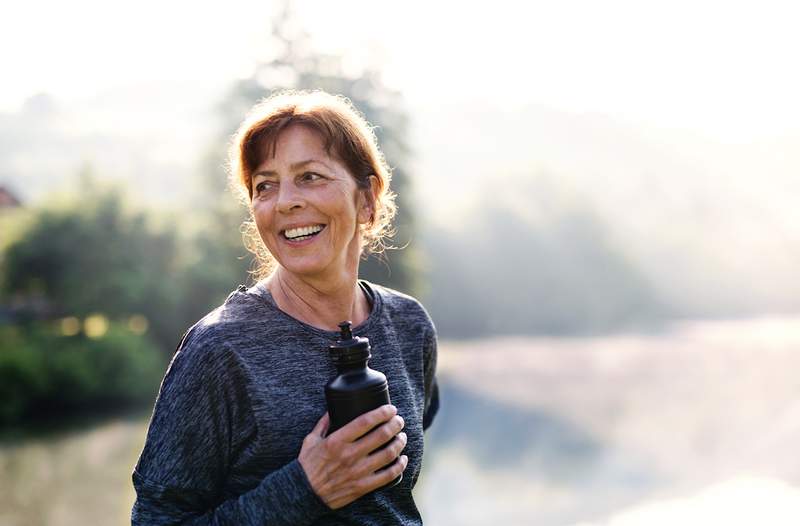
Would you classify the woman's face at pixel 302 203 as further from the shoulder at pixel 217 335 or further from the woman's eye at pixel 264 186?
the shoulder at pixel 217 335

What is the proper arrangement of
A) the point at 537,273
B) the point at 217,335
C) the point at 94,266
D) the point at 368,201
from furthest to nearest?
the point at 537,273
the point at 94,266
the point at 368,201
the point at 217,335

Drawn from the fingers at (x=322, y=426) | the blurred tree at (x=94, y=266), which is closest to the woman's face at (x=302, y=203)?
the fingers at (x=322, y=426)

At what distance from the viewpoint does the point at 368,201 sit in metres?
1.95

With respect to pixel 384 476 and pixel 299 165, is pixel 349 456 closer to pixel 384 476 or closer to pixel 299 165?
pixel 384 476

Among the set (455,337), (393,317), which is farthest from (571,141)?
(393,317)

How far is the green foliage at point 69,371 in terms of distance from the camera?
12.4 metres

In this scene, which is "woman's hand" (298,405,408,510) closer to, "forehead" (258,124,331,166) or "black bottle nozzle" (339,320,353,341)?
"black bottle nozzle" (339,320,353,341)

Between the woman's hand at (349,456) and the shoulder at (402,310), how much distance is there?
51cm

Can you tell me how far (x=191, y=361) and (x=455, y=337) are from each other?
78.8 feet

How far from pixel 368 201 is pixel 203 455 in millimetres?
709

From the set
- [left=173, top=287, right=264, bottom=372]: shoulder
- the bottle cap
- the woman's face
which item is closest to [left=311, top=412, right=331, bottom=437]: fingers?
the bottle cap

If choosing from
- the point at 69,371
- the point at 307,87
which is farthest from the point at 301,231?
the point at 307,87

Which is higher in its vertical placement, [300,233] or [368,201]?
[368,201]

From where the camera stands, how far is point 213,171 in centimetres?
1891
